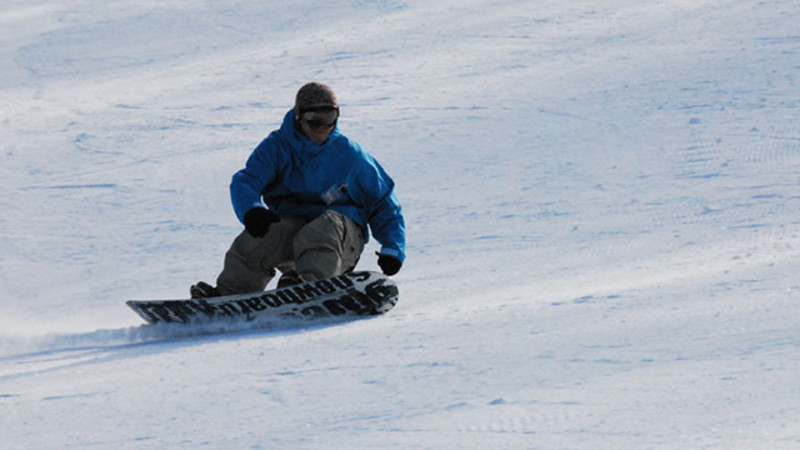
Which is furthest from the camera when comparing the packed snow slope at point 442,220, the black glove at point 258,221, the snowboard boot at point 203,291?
the snowboard boot at point 203,291

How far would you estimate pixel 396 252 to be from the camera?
5254 millimetres

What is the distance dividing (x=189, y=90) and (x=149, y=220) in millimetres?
3522

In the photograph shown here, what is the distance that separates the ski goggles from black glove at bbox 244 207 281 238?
406mm

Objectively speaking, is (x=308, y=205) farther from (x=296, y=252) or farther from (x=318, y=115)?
(x=318, y=115)

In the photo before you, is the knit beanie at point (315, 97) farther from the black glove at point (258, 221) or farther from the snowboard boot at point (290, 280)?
the snowboard boot at point (290, 280)

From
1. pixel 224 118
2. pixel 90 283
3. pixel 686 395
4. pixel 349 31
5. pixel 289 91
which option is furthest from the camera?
pixel 349 31

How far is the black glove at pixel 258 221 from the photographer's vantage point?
5.03m

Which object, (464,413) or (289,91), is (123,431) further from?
(289,91)

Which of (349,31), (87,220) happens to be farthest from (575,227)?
(349,31)

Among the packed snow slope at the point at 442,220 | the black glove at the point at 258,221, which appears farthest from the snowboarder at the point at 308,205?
the packed snow slope at the point at 442,220

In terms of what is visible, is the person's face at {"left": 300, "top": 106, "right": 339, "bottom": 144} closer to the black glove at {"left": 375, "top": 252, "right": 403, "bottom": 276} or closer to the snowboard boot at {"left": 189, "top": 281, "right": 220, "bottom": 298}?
the black glove at {"left": 375, "top": 252, "right": 403, "bottom": 276}

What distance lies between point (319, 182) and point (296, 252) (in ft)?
1.02

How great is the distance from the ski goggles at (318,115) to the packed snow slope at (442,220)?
2.72 ft

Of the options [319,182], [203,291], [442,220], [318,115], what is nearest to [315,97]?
[318,115]
